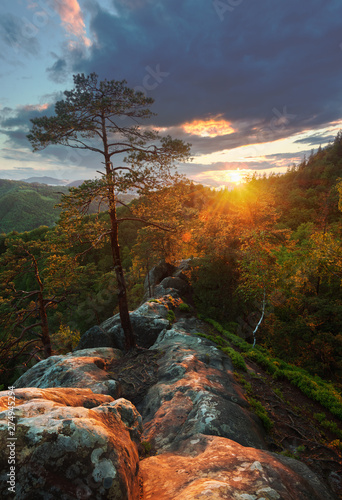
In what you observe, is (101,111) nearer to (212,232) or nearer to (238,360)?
(212,232)

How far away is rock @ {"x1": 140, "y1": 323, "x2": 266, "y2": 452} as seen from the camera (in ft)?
20.1

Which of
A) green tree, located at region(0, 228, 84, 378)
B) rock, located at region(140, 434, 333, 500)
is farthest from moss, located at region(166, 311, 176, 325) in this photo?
rock, located at region(140, 434, 333, 500)

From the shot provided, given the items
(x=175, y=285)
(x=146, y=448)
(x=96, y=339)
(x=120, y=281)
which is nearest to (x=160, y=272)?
(x=175, y=285)

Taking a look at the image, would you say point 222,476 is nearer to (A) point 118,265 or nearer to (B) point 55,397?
(B) point 55,397

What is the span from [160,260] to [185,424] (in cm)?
2550

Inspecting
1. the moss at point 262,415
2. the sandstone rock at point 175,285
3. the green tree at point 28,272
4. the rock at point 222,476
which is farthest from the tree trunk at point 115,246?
the sandstone rock at point 175,285

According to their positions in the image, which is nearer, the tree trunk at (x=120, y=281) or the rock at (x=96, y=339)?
the tree trunk at (x=120, y=281)

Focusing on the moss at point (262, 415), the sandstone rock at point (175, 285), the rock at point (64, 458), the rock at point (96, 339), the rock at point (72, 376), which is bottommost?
the rock at point (96, 339)

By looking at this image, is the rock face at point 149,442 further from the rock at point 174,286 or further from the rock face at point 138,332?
the rock at point 174,286

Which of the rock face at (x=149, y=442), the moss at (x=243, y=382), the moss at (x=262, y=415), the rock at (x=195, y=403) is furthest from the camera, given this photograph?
the moss at (x=243, y=382)

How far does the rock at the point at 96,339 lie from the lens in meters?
15.1

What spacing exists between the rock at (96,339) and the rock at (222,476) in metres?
10.7

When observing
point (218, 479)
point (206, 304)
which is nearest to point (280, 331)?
point (206, 304)

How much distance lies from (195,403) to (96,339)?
33.2 feet
